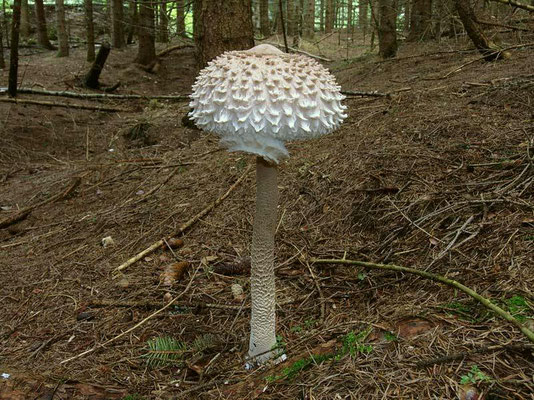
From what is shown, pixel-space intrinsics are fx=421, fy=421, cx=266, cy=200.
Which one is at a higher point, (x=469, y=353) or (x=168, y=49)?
(x=168, y=49)

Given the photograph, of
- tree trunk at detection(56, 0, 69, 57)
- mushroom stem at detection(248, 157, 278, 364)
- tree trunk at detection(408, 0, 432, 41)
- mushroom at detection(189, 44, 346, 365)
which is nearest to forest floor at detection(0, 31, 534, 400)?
mushroom stem at detection(248, 157, 278, 364)

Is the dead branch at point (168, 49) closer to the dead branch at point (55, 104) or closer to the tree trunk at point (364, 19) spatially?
the dead branch at point (55, 104)

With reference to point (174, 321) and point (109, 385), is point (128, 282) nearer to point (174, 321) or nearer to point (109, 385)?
point (174, 321)

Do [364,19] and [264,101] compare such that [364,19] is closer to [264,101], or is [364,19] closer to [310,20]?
[310,20]

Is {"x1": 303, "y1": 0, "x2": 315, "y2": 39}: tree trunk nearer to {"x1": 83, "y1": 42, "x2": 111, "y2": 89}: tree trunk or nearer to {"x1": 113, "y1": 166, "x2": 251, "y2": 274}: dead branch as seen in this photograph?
{"x1": 83, "y1": 42, "x2": 111, "y2": 89}: tree trunk

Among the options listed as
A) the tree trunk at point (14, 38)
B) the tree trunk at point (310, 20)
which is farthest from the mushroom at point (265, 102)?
the tree trunk at point (310, 20)

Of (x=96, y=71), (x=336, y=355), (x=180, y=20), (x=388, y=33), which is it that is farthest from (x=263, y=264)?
(x=96, y=71)
